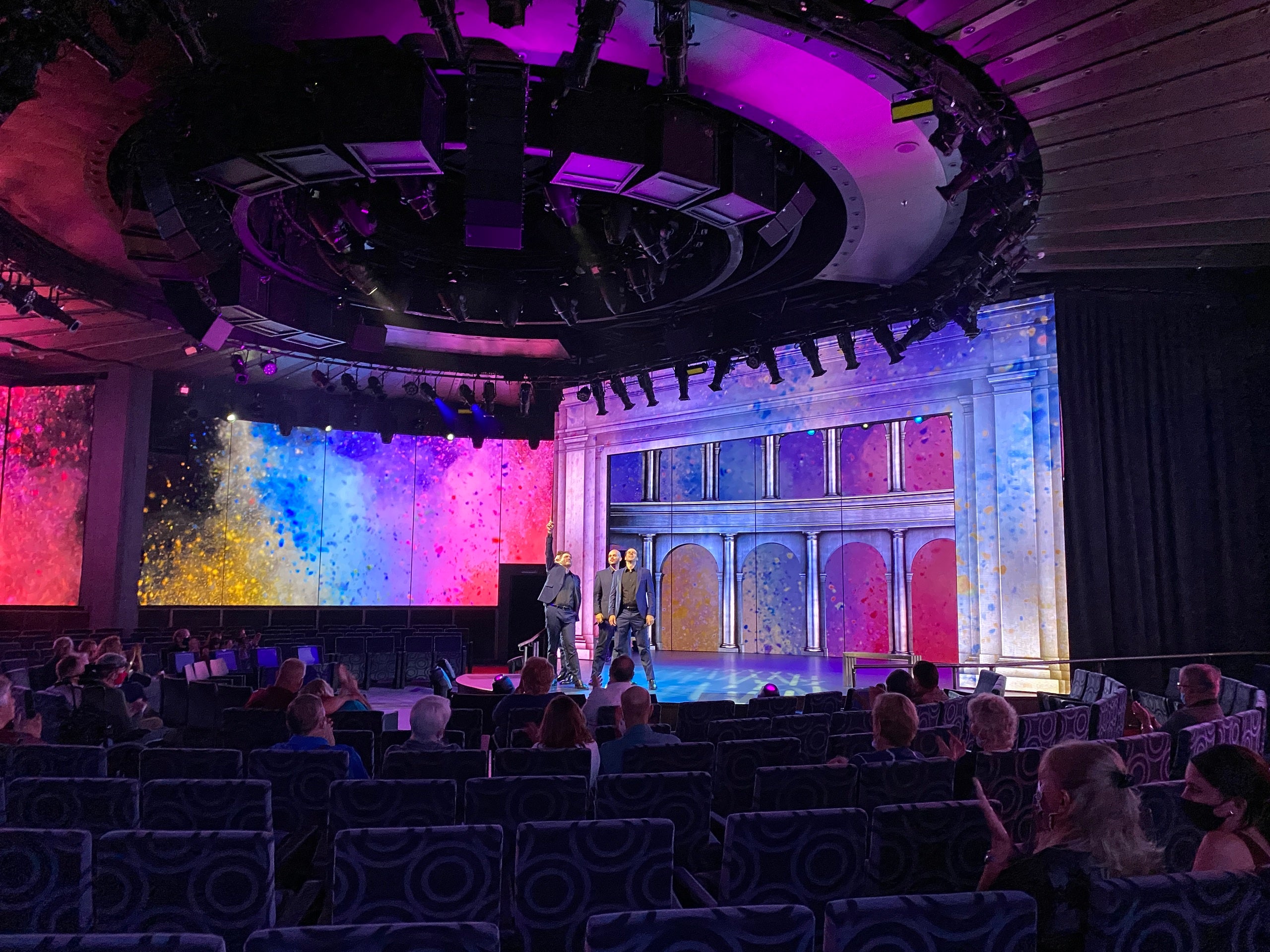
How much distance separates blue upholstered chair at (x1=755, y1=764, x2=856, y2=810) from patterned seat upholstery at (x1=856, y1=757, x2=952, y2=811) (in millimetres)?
119

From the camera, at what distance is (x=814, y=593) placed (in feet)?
58.0

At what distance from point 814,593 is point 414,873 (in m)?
16.0

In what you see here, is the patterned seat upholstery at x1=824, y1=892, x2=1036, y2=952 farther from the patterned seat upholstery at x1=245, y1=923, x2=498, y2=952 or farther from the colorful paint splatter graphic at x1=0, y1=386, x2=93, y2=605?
the colorful paint splatter graphic at x1=0, y1=386, x2=93, y2=605

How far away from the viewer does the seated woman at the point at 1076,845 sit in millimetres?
2162

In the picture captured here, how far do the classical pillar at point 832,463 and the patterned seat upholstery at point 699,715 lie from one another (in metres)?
12.2

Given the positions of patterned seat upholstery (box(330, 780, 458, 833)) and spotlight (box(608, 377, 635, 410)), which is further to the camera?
spotlight (box(608, 377, 635, 410))

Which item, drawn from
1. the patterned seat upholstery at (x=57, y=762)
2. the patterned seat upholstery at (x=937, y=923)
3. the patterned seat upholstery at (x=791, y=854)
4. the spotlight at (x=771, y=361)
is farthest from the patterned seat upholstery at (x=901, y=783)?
the spotlight at (x=771, y=361)

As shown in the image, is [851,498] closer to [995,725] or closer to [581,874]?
[995,725]

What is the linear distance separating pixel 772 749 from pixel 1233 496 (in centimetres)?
753

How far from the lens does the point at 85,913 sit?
2.21m

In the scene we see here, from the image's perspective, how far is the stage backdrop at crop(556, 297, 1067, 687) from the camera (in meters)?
9.48

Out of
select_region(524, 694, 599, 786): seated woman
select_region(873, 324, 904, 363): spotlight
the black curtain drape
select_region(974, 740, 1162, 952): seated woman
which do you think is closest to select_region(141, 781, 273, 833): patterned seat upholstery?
select_region(524, 694, 599, 786): seated woman

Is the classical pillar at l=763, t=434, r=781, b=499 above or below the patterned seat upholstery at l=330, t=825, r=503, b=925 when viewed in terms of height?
above

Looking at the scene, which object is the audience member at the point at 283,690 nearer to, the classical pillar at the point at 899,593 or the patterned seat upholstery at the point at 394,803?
the patterned seat upholstery at the point at 394,803
